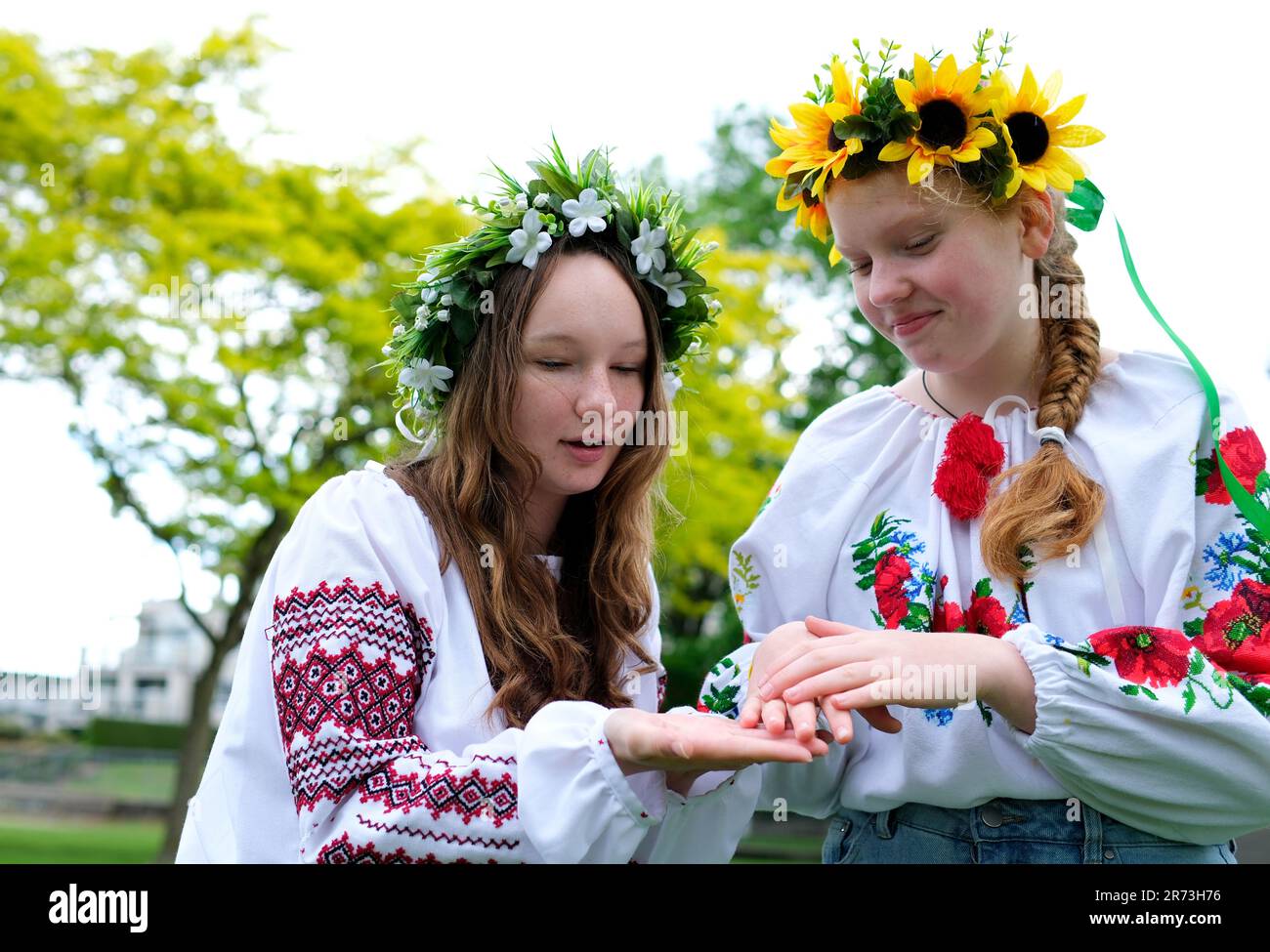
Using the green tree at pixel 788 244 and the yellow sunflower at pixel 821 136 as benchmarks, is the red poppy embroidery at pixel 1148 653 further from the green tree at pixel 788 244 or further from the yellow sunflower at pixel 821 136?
the green tree at pixel 788 244

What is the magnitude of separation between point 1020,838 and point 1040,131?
1540 millimetres

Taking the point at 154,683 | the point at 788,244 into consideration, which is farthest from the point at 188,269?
the point at 154,683

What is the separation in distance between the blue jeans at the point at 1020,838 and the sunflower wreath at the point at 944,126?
1275 mm

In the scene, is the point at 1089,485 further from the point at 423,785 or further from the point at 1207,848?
the point at 423,785

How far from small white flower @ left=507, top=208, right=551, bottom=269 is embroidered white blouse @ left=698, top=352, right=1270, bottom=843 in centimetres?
80

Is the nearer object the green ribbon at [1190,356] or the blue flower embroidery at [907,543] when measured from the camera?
the green ribbon at [1190,356]

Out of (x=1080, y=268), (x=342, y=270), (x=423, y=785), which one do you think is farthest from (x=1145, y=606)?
(x=342, y=270)

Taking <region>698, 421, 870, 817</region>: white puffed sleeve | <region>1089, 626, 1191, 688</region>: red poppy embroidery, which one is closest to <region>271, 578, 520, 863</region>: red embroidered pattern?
<region>698, 421, 870, 817</region>: white puffed sleeve

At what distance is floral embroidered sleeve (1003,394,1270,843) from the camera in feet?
7.47

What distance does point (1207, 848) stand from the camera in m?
2.51

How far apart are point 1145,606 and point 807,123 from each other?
131 cm

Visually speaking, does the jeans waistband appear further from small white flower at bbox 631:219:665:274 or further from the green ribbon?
small white flower at bbox 631:219:665:274

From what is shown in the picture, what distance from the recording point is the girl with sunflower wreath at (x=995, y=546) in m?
2.30

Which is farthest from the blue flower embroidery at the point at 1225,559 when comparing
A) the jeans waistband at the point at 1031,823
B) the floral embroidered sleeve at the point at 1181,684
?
the jeans waistband at the point at 1031,823
